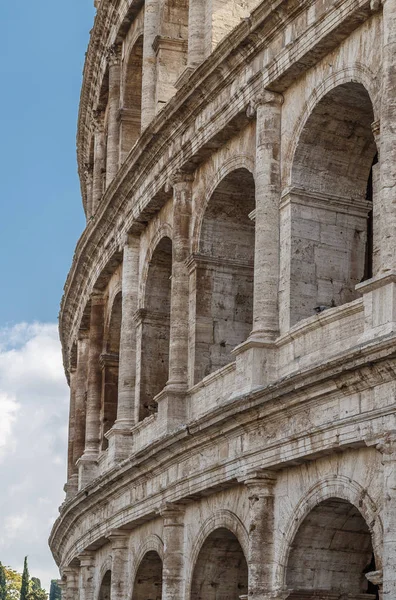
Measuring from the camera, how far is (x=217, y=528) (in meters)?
Result: 18.8

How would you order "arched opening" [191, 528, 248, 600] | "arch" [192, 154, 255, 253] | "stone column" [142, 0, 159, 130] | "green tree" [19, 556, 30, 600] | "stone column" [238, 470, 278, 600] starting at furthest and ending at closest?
"green tree" [19, 556, 30, 600]
"stone column" [142, 0, 159, 130]
"arch" [192, 154, 255, 253]
"arched opening" [191, 528, 248, 600]
"stone column" [238, 470, 278, 600]

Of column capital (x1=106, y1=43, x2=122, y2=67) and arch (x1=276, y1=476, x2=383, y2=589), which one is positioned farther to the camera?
column capital (x1=106, y1=43, x2=122, y2=67)

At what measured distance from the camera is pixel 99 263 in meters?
27.5

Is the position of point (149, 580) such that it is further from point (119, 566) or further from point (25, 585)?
point (25, 585)

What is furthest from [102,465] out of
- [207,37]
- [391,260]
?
[391,260]

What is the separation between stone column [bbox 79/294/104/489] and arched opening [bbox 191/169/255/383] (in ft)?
23.6

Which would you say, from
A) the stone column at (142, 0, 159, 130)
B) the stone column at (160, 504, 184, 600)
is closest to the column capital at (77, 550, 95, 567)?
the stone column at (160, 504, 184, 600)

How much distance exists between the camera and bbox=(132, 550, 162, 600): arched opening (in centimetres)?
2248

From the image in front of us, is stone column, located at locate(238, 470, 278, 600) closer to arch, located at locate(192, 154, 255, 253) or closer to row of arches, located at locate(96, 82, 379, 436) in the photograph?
row of arches, located at locate(96, 82, 379, 436)

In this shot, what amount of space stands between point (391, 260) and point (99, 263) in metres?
13.4

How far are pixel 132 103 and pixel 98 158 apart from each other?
3589 mm

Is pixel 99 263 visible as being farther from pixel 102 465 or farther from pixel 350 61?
pixel 350 61

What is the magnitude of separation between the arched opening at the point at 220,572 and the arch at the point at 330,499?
115 inches

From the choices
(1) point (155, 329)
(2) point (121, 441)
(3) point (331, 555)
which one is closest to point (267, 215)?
(3) point (331, 555)
